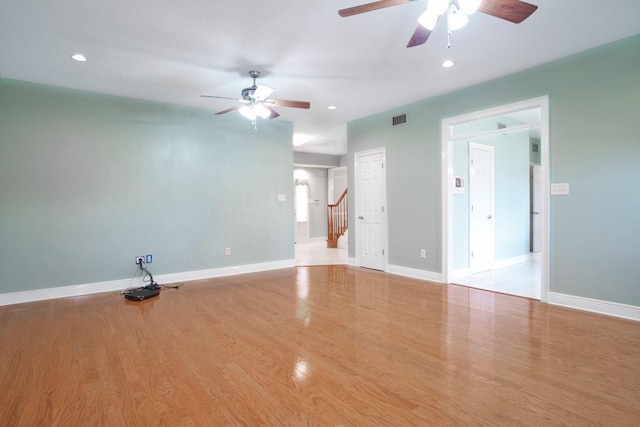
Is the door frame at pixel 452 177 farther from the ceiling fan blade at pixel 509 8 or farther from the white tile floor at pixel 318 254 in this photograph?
the white tile floor at pixel 318 254

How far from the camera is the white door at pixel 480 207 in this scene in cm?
545

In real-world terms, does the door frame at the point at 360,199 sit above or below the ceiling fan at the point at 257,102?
below

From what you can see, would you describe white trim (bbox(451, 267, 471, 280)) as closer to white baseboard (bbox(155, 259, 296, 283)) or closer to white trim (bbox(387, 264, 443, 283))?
white trim (bbox(387, 264, 443, 283))

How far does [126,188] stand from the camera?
483cm

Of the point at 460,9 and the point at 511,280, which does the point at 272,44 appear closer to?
the point at 460,9

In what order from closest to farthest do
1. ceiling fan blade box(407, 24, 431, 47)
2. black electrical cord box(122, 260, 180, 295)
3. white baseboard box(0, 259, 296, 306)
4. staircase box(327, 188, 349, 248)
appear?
ceiling fan blade box(407, 24, 431, 47), white baseboard box(0, 259, 296, 306), black electrical cord box(122, 260, 180, 295), staircase box(327, 188, 349, 248)

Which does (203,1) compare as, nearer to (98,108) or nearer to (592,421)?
(98,108)

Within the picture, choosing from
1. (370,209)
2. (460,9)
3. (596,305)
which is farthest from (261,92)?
(596,305)

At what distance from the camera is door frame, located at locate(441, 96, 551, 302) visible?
386 centimetres

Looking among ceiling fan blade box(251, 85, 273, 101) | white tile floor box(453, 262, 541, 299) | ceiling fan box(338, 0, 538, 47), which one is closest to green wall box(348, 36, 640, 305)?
white tile floor box(453, 262, 541, 299)

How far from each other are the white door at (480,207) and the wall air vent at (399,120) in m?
1.17

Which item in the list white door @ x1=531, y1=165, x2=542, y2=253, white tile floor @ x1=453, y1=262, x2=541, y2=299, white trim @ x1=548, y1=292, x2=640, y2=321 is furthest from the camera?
white door @ x1=531, y1=165, x2=542, y2=253

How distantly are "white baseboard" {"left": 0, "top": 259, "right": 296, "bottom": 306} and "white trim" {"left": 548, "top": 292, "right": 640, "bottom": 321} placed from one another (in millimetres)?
4278

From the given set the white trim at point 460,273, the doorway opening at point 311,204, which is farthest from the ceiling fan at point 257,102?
the doorway opening at point 311,204
